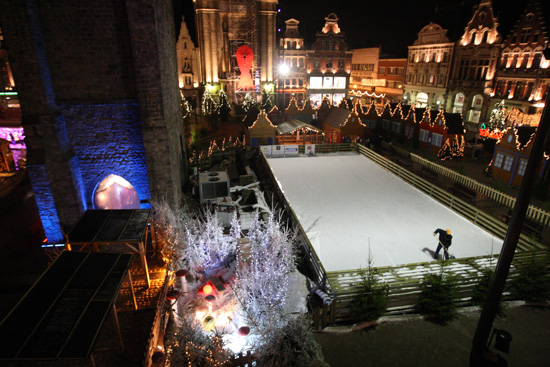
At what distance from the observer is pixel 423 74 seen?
47719 mm

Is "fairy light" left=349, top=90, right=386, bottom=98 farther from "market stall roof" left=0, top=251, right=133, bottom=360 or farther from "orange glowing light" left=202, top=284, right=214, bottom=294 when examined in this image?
"market stall roof" left=0, top=251, right=133, bottom=360

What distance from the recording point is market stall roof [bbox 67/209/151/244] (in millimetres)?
9391

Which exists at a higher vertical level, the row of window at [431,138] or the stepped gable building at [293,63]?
the stepped gable building at [293,63]

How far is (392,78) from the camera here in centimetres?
5572

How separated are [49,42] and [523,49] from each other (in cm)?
4169

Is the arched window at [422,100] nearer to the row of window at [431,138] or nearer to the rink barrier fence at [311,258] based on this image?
the row of window at [431,138]

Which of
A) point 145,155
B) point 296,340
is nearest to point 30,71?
point 145,155

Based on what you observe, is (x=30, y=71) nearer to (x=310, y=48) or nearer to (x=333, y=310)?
(x=333, y=310)

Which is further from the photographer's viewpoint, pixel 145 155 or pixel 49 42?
pixel 145 155

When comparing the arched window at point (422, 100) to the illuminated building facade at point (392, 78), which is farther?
the illuminated building facade at point (392, 78)

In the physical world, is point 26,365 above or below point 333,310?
below

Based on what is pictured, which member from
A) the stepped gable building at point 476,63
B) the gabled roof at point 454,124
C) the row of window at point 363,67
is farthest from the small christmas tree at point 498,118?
the row of window at point 363,67

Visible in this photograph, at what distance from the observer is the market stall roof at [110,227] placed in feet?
30.8

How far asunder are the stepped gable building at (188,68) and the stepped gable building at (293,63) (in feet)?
41.6
